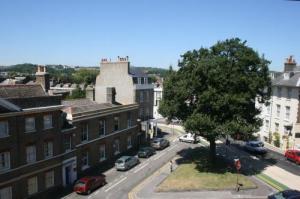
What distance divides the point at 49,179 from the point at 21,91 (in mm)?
9432

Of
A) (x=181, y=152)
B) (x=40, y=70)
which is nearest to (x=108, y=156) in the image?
(x=181, y=152)

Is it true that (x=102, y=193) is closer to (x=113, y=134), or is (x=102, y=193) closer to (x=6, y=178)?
(x=6, y=178)

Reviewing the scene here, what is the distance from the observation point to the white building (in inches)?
1982

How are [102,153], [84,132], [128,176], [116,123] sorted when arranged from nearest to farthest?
[128,176] → [84,132] → [102,153] → [116,123]

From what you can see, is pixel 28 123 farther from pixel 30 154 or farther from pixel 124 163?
pixel 124 163

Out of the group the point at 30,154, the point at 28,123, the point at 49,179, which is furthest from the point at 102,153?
the point at 28,123

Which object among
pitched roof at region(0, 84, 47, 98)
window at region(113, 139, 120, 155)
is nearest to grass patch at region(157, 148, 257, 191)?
window at region(113, 139, 120, 155)

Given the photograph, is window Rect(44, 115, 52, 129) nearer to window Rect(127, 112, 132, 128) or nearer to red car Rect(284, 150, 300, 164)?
window Rect(127, 112, 132, 128)

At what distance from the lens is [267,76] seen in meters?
39.6

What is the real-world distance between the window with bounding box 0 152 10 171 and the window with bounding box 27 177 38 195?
3.05 metres

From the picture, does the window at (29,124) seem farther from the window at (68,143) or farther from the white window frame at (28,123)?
the window at (68,143)

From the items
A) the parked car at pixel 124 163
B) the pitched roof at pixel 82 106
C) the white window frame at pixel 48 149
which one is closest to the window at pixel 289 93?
the parked car at pixel 124 163

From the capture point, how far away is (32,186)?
3047cm

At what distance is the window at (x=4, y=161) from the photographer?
2728cm
